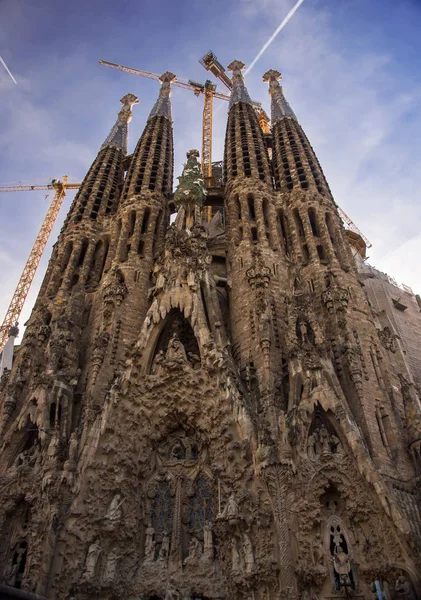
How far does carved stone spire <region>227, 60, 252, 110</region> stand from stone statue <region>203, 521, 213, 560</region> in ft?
83.4

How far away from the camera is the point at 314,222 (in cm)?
2103

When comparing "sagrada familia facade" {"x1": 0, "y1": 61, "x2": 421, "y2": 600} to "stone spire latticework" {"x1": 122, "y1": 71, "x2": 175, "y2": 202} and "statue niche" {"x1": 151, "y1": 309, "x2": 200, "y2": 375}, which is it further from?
"stone spire latticework" {"x1": 122, "y1": 71, "x2": 175, "y2": 202}

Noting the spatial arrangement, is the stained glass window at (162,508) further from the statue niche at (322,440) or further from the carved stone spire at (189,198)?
the carved stone spire at (189,198)

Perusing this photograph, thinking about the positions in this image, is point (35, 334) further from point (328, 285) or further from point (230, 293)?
point (328, 285)

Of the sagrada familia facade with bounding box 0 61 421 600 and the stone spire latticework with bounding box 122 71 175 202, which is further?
the stone spire latticework with bounding box 122 71 175 202

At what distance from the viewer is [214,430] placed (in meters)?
14.0

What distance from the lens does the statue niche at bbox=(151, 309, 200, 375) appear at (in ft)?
50.4

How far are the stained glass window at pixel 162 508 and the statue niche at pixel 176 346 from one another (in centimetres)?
340

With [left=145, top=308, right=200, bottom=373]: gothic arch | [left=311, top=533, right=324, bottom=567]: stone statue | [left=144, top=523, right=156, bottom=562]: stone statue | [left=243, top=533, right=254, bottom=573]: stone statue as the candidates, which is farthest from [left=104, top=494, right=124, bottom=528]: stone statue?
[left=311, top=533, right=324, bottom=567]: stone statue

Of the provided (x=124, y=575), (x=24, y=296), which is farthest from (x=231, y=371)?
(x=24, y=296)

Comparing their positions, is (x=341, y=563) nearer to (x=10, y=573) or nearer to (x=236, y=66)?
(x=10, y=573)

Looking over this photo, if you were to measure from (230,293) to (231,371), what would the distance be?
18.1 ft

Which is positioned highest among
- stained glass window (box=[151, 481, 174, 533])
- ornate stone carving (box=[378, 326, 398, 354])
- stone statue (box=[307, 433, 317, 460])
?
ornate stone carving (box=[378, 326, 398, 354])

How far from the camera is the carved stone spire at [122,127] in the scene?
30.1m
